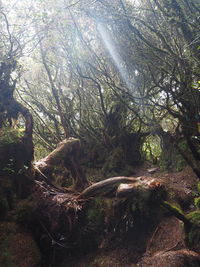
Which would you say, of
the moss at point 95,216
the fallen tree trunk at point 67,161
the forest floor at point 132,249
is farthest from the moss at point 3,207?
the moss at point 95,216

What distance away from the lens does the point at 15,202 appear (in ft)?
15.1

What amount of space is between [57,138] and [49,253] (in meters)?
6.04

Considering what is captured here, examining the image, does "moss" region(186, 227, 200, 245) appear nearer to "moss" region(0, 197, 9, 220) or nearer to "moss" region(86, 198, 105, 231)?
"moss" region(86, 198, 105, 231)

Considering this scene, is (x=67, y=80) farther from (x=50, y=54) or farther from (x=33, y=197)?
(x=33, y=197)

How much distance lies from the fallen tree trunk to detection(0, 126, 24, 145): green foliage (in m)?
1.01

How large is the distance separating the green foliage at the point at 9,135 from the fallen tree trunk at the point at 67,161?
3.32ft

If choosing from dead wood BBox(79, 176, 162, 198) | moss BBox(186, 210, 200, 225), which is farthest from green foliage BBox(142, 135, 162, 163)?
moss BBox(186, 210, 200, 225)

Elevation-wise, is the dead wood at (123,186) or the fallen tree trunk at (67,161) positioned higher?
the fallen tree trunk at (67,161)

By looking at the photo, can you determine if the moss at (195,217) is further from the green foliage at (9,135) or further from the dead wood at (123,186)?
the green foliage at (9,135)

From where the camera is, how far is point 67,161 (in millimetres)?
6566

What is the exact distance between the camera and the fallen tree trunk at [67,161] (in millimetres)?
5945

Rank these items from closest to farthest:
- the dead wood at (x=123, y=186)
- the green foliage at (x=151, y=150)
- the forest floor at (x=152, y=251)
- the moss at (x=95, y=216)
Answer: the forest floor at (x=152, y=251) < the dead wood at (x=123, y=186) < the moss at (x=95, y=216) < the green foliage at (x=151, y=150)

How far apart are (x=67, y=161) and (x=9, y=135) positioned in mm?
2083

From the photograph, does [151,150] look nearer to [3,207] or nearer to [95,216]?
[95,216]
